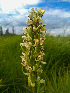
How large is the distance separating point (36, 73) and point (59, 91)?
4.35 ft

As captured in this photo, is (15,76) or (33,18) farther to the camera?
(15,76)

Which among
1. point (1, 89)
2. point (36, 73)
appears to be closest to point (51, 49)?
point (1, 89)

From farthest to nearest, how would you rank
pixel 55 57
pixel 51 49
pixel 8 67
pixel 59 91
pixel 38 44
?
pixel 51 49 → pixel 55 57 → pixel 8 67 → pixel 59 91 → pixel 38 44

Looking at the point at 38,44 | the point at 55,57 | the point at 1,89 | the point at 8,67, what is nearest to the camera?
the point at 38,44

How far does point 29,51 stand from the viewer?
2.00m

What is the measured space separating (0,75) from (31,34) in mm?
2154

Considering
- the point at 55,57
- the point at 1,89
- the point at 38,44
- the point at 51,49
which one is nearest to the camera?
the point at 38,44

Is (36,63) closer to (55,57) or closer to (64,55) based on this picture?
(55,57)

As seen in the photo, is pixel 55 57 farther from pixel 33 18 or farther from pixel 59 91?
pixel 33 18

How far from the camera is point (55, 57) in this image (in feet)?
18.0

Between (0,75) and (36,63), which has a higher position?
(36,63)

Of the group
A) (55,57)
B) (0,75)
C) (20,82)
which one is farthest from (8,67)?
(55,57)

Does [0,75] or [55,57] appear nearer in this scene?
[0,75]

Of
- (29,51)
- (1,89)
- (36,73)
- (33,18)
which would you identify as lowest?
(1,89)
